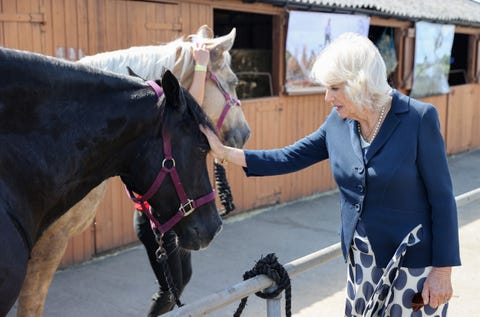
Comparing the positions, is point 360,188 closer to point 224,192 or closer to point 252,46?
point 224,192

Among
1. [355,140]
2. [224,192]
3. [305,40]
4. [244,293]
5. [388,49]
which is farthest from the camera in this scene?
[388,49]

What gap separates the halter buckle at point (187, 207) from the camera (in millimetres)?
1970

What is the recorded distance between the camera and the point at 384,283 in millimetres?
1979

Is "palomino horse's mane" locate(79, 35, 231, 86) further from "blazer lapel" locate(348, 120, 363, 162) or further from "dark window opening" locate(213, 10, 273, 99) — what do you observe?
"dark window opening" locate(213, 10, 273, 99)

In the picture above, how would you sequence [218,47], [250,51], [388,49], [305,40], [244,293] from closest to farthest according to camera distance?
[244,293] < [218,47] < [305,40] < [250,51] < [388,49]

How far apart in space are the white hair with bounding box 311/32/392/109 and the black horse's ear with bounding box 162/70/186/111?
0.51 meters

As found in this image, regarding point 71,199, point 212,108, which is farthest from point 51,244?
point 212,108

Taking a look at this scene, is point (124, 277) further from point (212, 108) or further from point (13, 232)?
point (13, 232)

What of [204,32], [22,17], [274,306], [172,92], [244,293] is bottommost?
[274,306]

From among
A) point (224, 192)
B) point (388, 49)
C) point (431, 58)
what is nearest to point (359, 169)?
point (224, 192)

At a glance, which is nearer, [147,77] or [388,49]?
[147,77]

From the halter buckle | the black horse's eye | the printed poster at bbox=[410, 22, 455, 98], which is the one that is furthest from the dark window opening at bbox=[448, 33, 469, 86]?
the halter buckle

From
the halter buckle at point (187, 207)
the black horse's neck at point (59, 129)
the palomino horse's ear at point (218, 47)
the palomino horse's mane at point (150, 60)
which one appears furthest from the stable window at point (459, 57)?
the black horse's neck at point (59, 129)

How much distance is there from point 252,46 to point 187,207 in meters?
9.95
